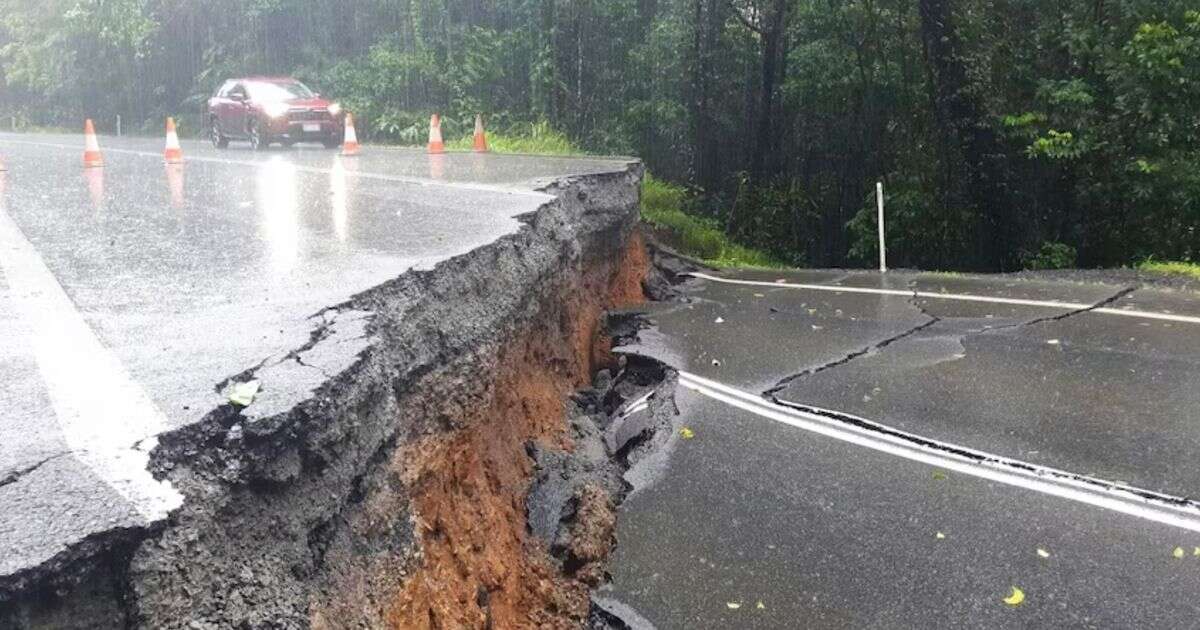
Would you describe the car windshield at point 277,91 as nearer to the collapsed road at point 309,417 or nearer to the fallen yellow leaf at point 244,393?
the collapsed road at point 309,417

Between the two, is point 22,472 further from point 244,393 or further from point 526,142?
point 526,142

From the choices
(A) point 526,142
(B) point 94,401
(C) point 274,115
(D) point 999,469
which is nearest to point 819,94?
(A) point 526,142

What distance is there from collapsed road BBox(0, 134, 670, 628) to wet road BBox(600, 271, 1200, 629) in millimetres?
601

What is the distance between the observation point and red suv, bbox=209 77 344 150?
24281mm

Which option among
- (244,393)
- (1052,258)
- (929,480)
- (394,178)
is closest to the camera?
(244,393)

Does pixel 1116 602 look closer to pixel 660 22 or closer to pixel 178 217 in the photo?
pixel 178 217

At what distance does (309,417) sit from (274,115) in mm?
22334

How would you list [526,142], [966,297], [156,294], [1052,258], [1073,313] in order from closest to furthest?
[156,294]
[1073,313]
[966,297]
[1052,258]
[526,142]

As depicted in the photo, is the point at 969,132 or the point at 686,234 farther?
the point at 686,234

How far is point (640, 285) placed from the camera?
1270cm

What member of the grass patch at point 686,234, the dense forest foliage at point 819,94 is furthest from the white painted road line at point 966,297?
the dense forest foliage at point 819,94

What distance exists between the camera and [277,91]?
25.5 m

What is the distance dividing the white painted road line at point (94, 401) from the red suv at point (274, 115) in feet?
61.9

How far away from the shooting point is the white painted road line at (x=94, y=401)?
3.00 metres
